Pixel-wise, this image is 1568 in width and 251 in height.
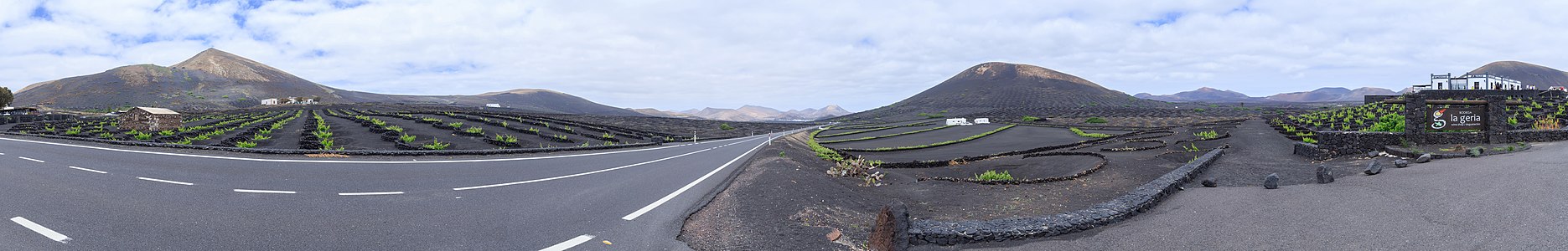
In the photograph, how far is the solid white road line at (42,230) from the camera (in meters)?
6.57

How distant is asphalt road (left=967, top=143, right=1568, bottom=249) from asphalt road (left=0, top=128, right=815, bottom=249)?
19.0ft

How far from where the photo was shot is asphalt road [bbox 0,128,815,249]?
6898mm

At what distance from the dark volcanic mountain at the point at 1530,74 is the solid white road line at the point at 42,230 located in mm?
263023

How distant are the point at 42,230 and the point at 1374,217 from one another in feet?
56.6

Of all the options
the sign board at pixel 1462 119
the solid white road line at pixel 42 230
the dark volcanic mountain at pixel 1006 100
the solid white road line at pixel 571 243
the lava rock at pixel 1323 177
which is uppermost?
the dark volcanic mountain at pixel 1006 100

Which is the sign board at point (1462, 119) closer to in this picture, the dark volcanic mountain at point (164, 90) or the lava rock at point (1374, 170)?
the lava rock at point (1374, 170)

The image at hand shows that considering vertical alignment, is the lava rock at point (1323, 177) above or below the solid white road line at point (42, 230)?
below

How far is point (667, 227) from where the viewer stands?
8.02 meters

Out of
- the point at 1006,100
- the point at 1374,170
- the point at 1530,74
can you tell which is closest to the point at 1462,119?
the point at 1374,170

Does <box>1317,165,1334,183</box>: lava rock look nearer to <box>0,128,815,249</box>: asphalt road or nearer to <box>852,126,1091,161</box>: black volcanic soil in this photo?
<box>0,128,815,249</box>: asphalt road

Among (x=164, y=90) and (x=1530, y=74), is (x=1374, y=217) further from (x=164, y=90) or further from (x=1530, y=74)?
(x=1530, y=74)

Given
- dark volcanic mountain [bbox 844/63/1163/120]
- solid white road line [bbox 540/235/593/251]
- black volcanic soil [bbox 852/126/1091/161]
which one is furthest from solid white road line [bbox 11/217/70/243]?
dark volcanic mountain [bbox 844/63/1163/120]

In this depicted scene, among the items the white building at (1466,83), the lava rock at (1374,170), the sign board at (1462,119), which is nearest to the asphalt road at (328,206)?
the lava rock at (1374,170)

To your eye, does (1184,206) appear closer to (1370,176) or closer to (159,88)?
(1370,176)
